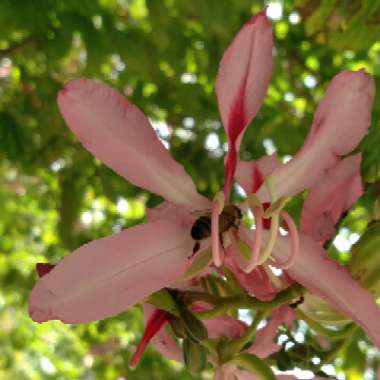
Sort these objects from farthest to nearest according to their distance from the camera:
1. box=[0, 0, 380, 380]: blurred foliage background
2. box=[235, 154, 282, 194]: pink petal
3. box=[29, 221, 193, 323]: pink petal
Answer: box=[0, 0, 380, 380]: blurred foliage background, box=[235, 154, 282, 194]: pink petal, box=[29, 221, 193, 323]: pink petal

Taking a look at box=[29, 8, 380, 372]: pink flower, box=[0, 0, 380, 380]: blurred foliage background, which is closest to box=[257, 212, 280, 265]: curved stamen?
box=[29, 8, 380, 372]: pink flower

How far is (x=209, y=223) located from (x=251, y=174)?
0.07 meters

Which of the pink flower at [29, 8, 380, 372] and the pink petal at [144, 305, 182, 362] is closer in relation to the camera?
the pink flower at [29, 8, 380, 372]

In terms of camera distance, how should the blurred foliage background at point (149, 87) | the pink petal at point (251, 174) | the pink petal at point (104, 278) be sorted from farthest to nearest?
the blurred foliage background at point (149, 87), the pink petal at point (251, 174), the pink petal at point (104, 278)

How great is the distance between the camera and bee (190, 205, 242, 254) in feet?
1.73

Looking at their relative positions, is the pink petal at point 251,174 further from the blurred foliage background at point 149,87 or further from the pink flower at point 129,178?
the blurred foliage background at point 149,87

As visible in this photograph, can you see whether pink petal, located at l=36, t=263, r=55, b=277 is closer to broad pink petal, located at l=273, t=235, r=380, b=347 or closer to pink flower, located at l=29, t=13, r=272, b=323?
pink flower, located at l=29, t=13, r=272, b=323

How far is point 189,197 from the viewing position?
0.54 metres

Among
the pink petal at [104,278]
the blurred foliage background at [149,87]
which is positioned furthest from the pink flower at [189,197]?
the blurred foliage background at [149,87]

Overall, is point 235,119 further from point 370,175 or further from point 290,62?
point 290,62

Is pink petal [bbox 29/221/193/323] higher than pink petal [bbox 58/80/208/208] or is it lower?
lower

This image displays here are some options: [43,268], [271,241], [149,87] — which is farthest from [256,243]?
[149,87]

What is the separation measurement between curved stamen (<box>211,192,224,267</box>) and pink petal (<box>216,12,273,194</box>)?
0.15 ft

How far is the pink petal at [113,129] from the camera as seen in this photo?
496mm
